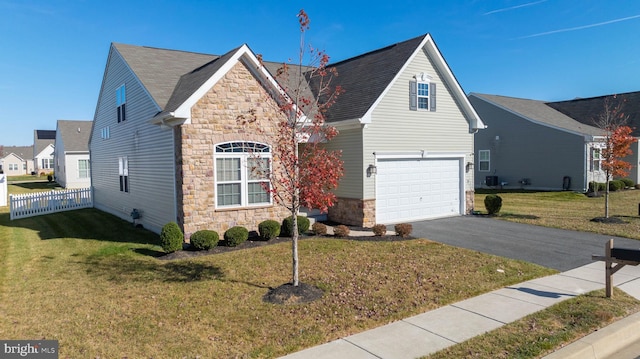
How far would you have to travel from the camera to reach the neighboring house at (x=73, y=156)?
1519 inches

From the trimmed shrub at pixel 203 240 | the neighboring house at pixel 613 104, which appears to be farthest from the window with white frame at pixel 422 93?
the neighboring house at pixel 613 104

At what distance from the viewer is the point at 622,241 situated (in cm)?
1299

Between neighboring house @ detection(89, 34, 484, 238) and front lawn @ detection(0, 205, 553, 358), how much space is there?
A: 7.78 ft

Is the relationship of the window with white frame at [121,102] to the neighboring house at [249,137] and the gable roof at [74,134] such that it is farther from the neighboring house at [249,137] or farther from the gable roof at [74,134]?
the gable roof at [74,134]

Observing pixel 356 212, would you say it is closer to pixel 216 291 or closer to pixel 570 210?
pixel 216 291

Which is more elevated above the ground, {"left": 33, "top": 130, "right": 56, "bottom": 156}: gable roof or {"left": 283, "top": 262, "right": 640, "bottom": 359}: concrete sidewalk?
{"left": 33, "top": 130, "right": 56, "bottom": 156}: gable roof

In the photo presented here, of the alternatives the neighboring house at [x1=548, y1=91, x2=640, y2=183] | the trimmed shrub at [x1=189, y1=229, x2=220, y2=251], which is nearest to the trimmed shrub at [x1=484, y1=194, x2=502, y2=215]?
the trimmed shrub at [x1=189, y1=229, x2=220, y2=251]

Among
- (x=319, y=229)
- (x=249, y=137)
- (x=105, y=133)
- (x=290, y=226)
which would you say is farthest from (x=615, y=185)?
(x=105, y=133)

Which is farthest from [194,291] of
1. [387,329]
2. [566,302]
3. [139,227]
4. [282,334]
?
[139,227]

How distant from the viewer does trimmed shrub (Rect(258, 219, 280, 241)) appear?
42.7 feet

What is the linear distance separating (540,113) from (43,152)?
71958mm

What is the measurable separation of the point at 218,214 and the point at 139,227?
5.07m

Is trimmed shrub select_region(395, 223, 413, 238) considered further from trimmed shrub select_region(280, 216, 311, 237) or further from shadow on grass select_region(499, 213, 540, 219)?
shadow on grass select_region(499, 213, 540, 219)

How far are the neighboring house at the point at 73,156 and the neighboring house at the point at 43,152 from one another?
102ft
